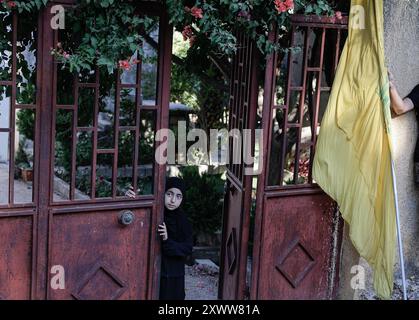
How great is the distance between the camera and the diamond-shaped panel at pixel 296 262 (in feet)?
19.4

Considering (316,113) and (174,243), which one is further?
(316,113)

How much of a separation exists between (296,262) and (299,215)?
0.42m

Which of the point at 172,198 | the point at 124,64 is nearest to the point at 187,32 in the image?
the point at 124,64

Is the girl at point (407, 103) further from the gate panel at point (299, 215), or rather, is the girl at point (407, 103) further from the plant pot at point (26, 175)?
the plant pot at point (26, 175)

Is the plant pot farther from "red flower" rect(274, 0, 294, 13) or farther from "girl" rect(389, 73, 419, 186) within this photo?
"red flower" rect(274, 0, 294, 13)

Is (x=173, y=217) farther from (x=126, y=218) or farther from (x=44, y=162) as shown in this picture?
Answer: (x=44, y=162)

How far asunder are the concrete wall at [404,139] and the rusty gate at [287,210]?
162mm

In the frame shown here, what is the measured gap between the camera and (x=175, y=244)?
557 centimetres

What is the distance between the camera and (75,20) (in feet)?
15.8

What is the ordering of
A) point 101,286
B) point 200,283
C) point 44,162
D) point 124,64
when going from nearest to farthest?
point 124,64 < point 44,162 < point 101,286 < point 200,283

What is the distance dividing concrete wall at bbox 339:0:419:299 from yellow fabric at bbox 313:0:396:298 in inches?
Answer: 12.5

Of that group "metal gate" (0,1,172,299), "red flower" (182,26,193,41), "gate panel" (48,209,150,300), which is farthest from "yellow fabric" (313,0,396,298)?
"gate panel" (48,209,150,300)
